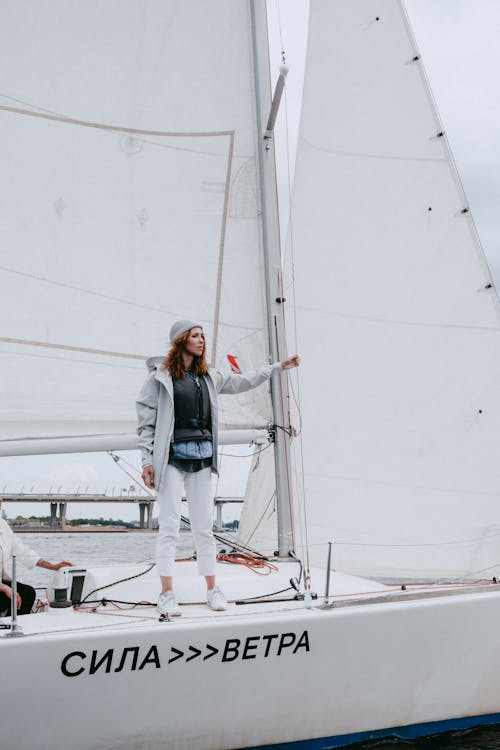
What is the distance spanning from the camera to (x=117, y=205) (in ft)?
19.4

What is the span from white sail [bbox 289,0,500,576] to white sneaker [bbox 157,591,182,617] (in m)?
1.76

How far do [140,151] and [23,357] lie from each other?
179 centimetres

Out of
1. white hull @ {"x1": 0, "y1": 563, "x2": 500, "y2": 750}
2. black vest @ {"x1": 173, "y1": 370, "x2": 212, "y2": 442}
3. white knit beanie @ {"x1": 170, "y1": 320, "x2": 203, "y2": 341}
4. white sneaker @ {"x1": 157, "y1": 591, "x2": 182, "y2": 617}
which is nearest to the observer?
white hull @ {"x1": 0, "y1": 563, "x2": 500, "y2": 750}

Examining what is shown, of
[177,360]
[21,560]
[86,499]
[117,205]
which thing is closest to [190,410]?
[177,360]

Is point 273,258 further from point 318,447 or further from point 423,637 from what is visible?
point 423,637

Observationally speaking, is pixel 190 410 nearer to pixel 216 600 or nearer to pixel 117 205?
pixel 216 600

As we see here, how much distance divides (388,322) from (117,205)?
218cm

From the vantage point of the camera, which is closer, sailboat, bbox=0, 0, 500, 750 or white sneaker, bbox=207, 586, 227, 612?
white sneaker, bbox=207, 586, 227, 612

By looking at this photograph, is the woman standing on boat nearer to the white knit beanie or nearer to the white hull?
the white knit beanie

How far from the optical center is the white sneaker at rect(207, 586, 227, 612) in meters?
4.22

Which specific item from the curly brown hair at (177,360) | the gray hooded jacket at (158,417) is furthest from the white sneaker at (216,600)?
the curly brown hair at (177,360)

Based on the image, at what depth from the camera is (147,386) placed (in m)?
4.40

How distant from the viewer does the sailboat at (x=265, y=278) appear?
5.47 metres

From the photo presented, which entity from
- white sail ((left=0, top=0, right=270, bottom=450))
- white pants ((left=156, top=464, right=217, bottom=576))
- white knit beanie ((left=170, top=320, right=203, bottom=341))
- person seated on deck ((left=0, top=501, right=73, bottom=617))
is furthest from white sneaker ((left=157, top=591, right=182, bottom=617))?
white sail ((left=0, top=0, right=270, bottom=450))
